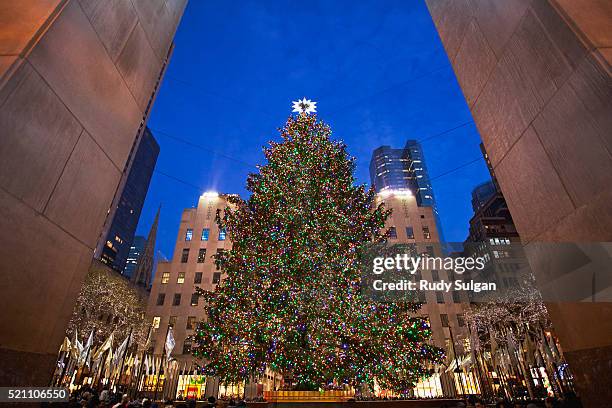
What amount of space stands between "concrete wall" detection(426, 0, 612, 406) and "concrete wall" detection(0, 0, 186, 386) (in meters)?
5.26

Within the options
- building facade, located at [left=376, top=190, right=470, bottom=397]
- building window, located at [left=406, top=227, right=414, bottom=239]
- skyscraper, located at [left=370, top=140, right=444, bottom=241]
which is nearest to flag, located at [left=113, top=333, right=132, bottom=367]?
building facade, located at [left=376, top=190, right=470, bottom=397]

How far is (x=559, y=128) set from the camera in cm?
346

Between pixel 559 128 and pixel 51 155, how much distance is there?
5376 millimetres

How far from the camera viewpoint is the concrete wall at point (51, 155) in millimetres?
2746

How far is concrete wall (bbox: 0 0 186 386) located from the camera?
2.75 m

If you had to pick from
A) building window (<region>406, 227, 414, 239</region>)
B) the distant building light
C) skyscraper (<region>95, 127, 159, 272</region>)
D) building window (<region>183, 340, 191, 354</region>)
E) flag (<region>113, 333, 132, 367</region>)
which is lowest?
flag (<region>113, 333, 132, 367</region>)

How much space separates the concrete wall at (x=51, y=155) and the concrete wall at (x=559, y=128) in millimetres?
5260

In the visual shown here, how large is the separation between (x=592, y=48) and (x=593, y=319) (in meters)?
2.64

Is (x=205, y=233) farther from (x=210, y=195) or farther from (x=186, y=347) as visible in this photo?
(x=186, y=347)

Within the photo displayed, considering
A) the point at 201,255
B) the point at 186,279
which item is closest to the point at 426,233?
the point at 201,255

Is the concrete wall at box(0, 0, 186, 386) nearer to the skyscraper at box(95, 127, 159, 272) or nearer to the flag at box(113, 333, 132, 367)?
the flag at box(113, 333, 132, 367)

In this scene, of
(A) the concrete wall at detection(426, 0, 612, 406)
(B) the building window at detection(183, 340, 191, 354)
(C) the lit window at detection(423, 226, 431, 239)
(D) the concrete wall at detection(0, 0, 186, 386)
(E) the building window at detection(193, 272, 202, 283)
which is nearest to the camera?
(D) the concrete wall at detection(0, 0, 186, 386)

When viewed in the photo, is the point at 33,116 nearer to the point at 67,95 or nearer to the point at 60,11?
the point at 67,95

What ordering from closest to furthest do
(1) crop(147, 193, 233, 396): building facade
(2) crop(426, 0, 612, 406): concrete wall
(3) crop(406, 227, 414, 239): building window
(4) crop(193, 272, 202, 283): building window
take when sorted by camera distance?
(2) crop(426, 0, 612, 406): concrete wall, (1) crop(147, 193, 233, 396): building facade, (4) crop(193, 272, 202, 283): building window, (3) crop(406, 227, 414, 239): building window
